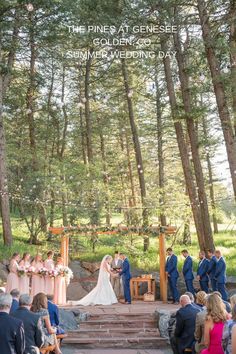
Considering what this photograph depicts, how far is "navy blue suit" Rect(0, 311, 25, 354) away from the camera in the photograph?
4.42 m

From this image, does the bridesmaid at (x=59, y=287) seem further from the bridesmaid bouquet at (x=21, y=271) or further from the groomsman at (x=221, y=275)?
the groomsman at (x=221, y=275)

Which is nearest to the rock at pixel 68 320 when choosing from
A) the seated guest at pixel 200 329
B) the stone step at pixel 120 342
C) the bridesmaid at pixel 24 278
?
the stone step at pixel 120 342

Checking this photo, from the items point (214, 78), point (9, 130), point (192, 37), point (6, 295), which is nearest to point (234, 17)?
point (214, 78)

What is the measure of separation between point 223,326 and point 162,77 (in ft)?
67.2

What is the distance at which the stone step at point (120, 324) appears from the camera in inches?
448

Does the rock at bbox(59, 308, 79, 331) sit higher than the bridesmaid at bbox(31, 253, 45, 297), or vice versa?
the bridesmaid at bbox(31, 253, 45, 297)

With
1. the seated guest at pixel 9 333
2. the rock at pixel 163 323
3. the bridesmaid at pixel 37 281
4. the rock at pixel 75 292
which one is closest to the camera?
the seated guest at pixel 9 333

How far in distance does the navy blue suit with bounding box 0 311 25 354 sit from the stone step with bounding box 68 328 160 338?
21.8 feet

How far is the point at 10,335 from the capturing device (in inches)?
175

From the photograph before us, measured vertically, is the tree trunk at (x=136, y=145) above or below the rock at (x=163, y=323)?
above

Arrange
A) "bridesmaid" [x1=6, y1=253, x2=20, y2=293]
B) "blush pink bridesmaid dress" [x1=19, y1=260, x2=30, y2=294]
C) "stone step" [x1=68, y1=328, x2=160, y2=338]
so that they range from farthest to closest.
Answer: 1. "blush pink bridesmaid dress" [x1=19, y1=260, x2=30, y2=294]
2. "bridesmaid" [x1=6, y1=253, x2=20, y2=293]
3. "stone step" [x1=68, y1=328, x2=160, y2=338]

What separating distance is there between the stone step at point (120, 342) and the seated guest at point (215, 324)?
5.85 metres

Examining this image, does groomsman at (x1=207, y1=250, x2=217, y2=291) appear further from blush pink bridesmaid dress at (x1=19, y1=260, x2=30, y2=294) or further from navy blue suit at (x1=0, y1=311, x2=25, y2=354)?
navy blue suit at (x1=0, y1=311, x2=25, y2=354)

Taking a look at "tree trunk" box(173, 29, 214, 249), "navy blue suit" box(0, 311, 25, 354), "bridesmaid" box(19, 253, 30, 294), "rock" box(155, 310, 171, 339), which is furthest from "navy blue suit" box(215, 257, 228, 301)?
"navy blue suit" box(0, 311, 25, 354)
